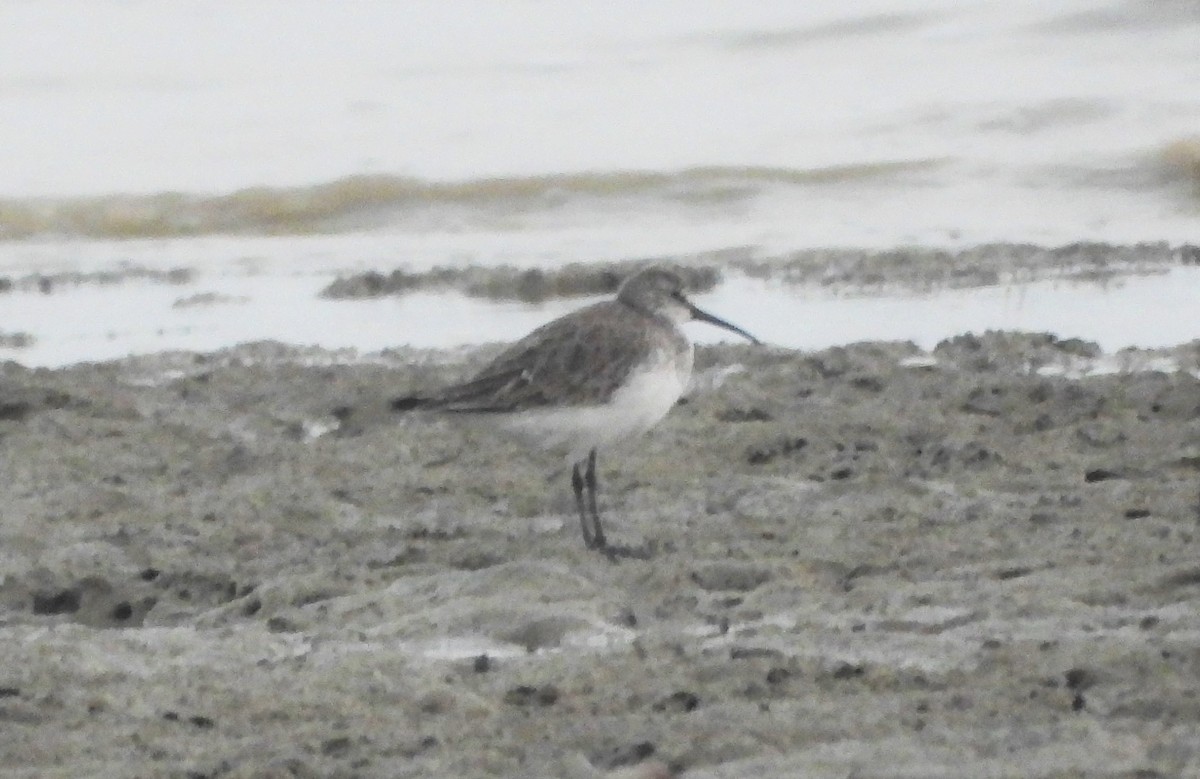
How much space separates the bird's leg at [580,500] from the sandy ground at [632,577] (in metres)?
0.06

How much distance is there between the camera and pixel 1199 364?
7.08m

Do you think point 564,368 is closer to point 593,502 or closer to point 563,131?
point 593,502

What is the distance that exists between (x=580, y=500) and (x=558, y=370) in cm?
39

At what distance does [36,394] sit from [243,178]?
7.02 meters

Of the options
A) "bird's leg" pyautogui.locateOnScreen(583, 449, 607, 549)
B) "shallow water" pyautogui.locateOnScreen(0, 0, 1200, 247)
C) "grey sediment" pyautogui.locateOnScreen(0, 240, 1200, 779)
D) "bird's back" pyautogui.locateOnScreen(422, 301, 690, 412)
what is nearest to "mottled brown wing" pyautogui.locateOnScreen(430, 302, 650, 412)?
"bird's back" pyautogui.locateOnScreen(422, 301, 690, 412)

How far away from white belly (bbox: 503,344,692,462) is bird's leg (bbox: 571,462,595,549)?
50mm

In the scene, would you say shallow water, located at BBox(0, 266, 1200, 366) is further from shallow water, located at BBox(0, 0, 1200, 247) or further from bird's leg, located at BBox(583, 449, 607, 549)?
bird's leg, located at BBox(583, 449, 607, 549)

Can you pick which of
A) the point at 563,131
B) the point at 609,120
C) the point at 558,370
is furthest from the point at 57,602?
the point at 609,120

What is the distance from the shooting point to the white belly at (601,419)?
5.74 m

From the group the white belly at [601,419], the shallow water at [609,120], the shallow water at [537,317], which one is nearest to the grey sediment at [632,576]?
the white belly at [601,419]

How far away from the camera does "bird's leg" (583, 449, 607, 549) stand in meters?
5.24

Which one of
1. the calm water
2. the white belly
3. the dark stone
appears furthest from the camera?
the calm water

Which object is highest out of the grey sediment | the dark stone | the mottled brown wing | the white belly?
the mottled brown wing

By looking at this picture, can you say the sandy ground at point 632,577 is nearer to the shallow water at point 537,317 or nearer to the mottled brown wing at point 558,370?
the mottled brown wing at point 558,370
